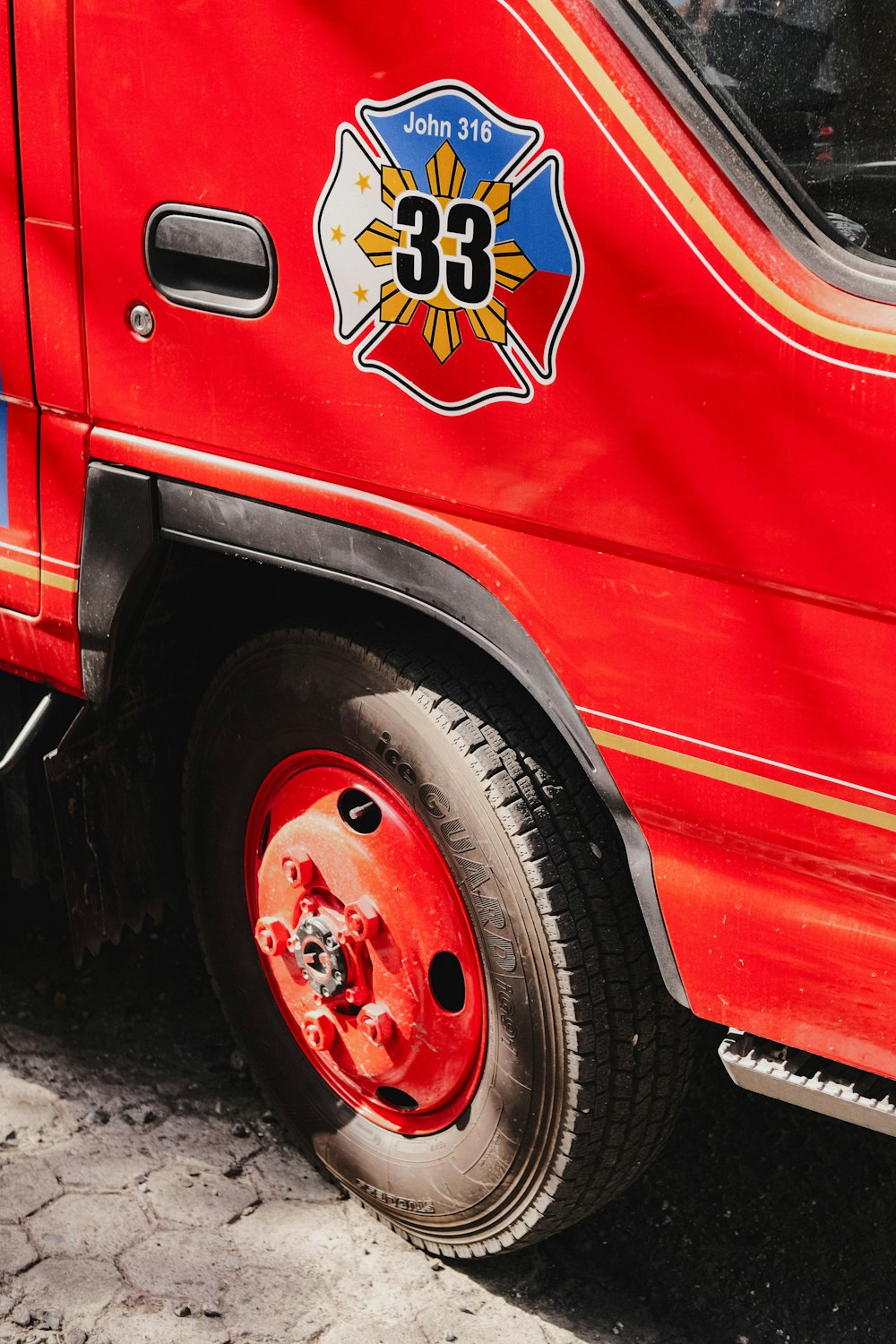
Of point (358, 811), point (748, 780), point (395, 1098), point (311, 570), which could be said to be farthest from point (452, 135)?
point (395, 1098)

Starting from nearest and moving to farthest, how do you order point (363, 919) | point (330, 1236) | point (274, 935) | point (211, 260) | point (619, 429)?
point (619, 429), point (211, 260), point (363, 919), point (274, 935), point (330, 1236)

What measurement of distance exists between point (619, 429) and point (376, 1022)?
103 cm

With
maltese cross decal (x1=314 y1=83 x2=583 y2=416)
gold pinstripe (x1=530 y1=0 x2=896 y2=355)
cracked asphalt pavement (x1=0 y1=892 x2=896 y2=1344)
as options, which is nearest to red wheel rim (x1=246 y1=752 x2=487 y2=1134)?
cracked asphalt pavement (x1=0 y1=892 x2=896 y2=1344)

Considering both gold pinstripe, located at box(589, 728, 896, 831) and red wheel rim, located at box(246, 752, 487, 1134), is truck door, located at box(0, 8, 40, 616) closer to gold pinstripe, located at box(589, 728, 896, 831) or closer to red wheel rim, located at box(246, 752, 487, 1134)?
red wheel rim, located at box(246, 752, 487, 1134)

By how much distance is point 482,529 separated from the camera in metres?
1.79

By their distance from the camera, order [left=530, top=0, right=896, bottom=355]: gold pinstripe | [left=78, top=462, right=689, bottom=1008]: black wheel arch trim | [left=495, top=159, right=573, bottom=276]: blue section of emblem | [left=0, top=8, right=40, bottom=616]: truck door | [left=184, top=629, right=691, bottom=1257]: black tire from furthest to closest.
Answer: [left=0, top=8, right=40, bottom=616]: truck door → [left=184, top=629, right=691, bottom=1257]: black tire → [left=78, top=462, right=689, bottom=1008]: black wheel arch trim → [left=495, top=159, right=573, bottom=276]: blue section of emblem → [left=530, top=0, right=896, bottom=355]: gold pinstripe

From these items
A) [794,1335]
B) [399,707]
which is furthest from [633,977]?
[794,1335]

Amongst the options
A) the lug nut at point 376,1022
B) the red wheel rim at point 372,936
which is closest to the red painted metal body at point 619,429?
the red wheel rim at point 372,936

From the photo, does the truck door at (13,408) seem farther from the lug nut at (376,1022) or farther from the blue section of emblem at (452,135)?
the lug nut at (376,1022)

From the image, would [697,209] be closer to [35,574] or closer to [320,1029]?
[35,574]

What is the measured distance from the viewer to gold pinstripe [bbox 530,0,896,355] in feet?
4.80

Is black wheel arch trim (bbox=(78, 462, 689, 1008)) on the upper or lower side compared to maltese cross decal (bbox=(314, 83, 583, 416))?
lower

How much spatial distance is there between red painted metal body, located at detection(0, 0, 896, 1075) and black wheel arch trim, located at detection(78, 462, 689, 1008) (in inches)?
1.0

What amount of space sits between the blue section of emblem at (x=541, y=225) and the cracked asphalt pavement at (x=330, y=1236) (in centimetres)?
139
